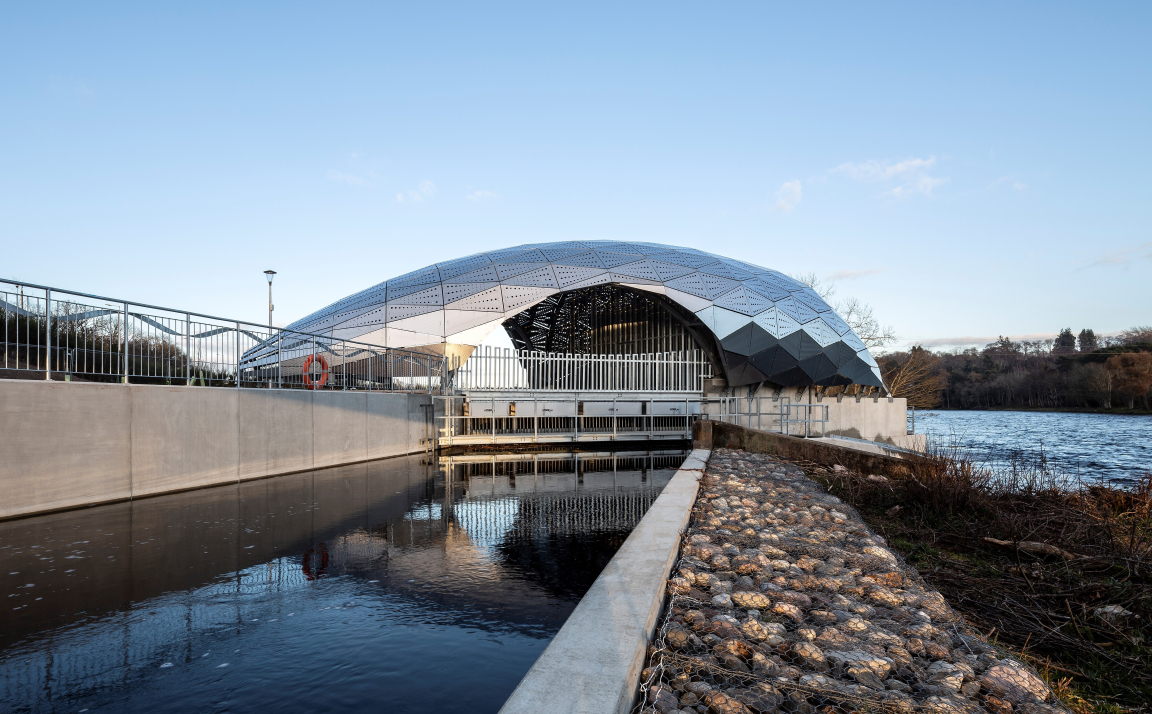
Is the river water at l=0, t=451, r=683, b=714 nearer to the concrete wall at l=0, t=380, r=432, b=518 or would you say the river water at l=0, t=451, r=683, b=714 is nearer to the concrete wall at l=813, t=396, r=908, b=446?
the concrete wall at l=0, t=380, r=432, b=518

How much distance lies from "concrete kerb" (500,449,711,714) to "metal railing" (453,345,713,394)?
1716cm

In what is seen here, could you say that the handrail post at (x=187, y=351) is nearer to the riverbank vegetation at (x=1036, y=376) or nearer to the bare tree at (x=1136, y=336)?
the riverbank vegetation at (x=1036, y=376)

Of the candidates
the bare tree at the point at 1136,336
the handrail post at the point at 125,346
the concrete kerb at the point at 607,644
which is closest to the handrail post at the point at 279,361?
the handrail post at the point at 125,346

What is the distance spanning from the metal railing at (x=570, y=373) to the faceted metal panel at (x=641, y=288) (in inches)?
106

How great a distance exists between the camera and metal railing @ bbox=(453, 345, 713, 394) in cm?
2212

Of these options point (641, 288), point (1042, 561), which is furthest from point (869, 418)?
point (1042, 561)

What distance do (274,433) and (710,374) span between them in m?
25.4

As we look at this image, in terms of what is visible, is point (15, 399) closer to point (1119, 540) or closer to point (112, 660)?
point (112, 660)

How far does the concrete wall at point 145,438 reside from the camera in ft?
24.3

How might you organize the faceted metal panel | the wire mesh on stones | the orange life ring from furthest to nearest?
1. the faceted metal panel
2. the orange life ring
3. the wire mesh on stones

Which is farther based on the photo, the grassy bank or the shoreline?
the shoreline

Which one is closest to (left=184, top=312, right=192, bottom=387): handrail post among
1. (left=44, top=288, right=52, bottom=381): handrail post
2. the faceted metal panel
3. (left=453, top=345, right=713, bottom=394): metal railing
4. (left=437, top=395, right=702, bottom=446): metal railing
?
(left=44, top=288, right=52, bottom=381): handrail post

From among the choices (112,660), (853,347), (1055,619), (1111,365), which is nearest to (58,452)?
(112,660)

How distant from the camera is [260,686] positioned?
3.11 m
